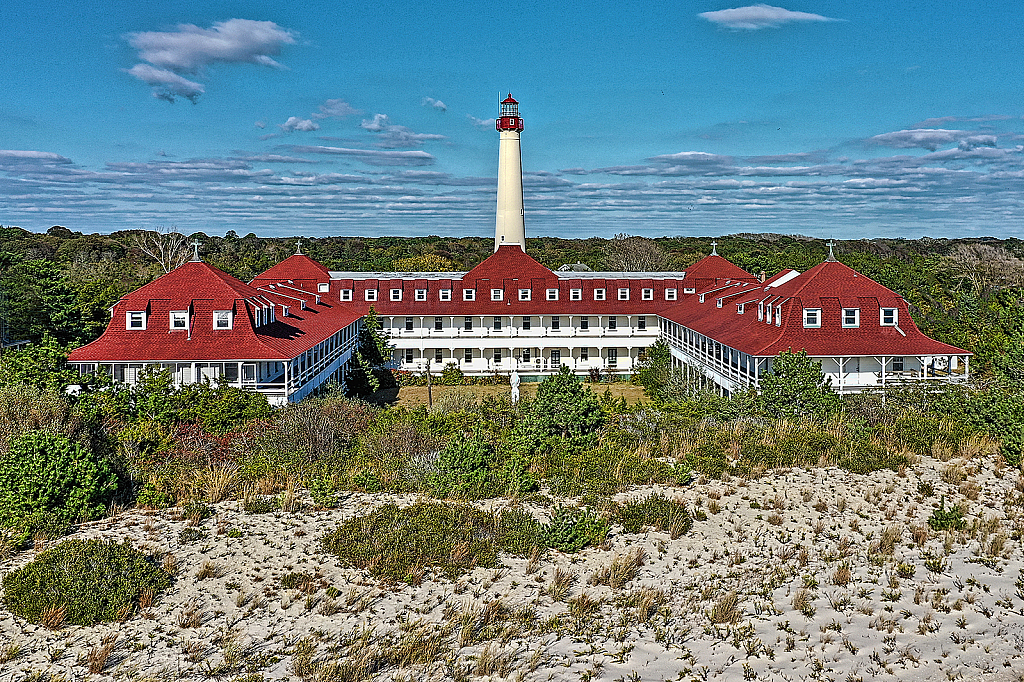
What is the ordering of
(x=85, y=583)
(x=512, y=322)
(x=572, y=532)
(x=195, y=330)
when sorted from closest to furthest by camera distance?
(x=85, y=583)
(x=572, y=532)
(x=195, y=330)
(x=512, y=322)

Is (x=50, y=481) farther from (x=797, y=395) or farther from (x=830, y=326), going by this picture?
(x=830, y=326)

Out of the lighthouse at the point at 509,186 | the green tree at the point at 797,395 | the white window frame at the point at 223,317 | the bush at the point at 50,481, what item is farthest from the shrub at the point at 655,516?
the lighthouse at the point at 509,186

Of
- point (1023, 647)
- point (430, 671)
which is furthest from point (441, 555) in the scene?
point (1023, 647)

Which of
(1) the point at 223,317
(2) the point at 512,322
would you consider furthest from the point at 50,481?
(2) the point at 512,322

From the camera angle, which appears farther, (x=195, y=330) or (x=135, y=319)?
(x=195, y=330)

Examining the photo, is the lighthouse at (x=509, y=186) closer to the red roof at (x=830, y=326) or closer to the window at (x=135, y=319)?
the red roof at (x=830, y=326)

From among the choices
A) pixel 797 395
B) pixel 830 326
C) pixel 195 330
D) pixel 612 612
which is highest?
pixel 195 330

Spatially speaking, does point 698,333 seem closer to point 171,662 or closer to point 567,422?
point 567,422
